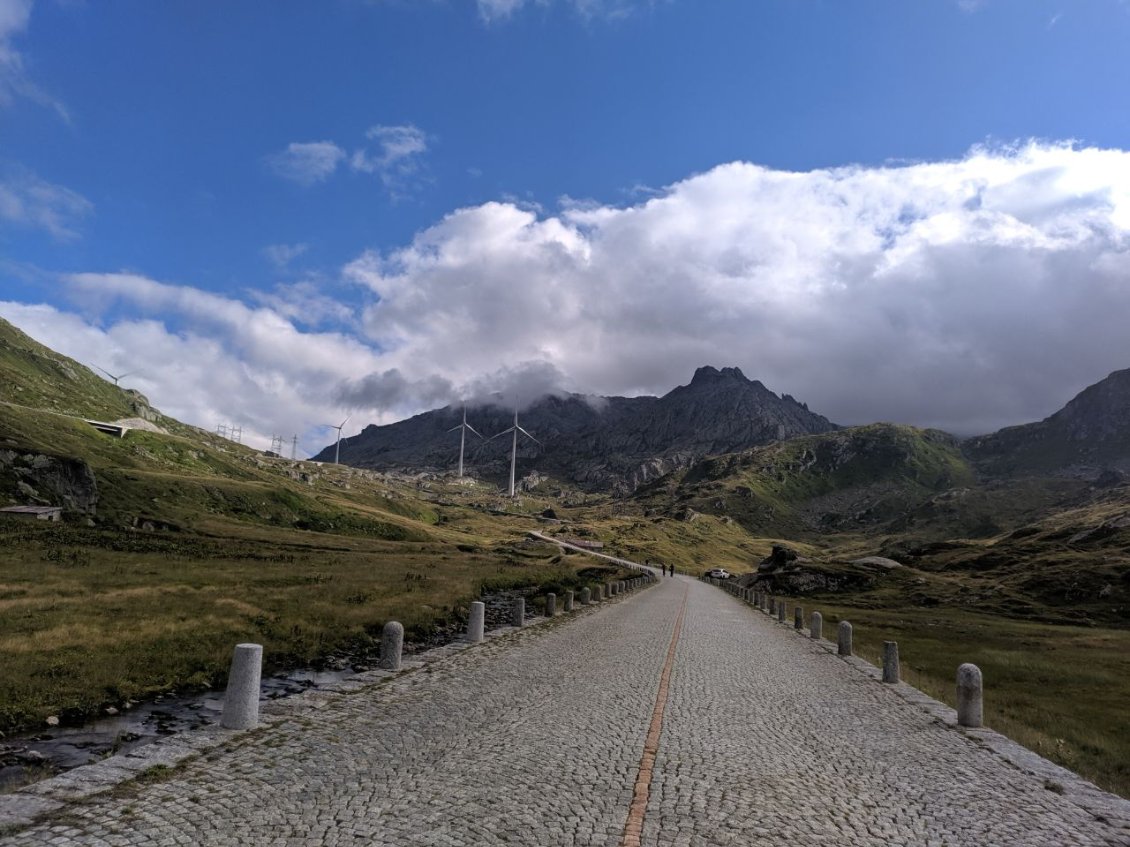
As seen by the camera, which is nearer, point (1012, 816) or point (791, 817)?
point (791, 817)

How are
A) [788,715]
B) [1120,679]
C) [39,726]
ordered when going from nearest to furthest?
[39,726]
[788,715]
[1120,679]

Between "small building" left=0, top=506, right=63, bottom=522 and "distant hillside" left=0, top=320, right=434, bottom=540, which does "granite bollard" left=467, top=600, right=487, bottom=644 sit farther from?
"distant hillside" left=0, top=320, right=434, bottom=540

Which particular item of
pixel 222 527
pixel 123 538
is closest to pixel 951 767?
pixel 123 538

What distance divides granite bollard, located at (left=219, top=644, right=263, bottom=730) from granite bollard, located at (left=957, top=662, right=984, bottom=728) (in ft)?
47.4

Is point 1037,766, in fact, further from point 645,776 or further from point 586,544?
point 586,544

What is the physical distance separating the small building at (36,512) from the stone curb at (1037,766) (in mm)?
73696

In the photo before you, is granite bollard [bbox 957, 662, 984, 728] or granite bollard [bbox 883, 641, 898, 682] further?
granite bollard [bbox 883, 641, 898, 682]

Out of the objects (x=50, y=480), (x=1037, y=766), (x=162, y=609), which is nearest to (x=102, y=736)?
(x=162, y=609)

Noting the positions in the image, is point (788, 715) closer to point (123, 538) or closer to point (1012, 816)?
point (1012, 816)

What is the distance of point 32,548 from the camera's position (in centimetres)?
4556

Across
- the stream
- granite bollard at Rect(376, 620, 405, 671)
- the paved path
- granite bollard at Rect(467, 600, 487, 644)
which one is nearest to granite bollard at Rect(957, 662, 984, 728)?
the paved path

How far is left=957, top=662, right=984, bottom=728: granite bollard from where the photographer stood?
1451cm

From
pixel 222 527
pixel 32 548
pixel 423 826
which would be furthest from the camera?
pixel 222 527

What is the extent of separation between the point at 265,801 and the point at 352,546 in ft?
293
